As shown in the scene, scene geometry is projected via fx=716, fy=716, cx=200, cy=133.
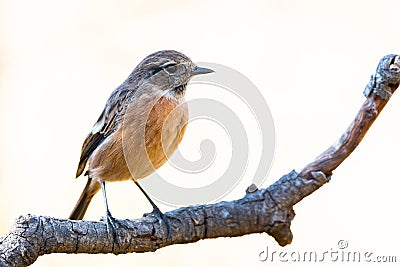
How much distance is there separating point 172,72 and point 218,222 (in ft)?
5.35

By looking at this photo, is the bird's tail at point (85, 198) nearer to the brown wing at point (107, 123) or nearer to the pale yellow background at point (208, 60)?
the brown wing at point (107, 123)

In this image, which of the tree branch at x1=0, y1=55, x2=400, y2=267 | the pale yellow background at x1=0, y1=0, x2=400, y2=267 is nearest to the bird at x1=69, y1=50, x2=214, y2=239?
the tree branch at x1=0, y1=55, x2=400, y2=267

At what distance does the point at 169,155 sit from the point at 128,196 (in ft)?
7.38

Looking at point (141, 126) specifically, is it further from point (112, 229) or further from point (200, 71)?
point (112, 229)

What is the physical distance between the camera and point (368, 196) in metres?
7.64

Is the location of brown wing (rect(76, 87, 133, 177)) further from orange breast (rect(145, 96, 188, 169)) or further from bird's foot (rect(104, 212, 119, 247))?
bird's foot (rect(104, 212, 119, 247))

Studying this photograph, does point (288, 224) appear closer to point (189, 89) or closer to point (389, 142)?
point (189, 89)

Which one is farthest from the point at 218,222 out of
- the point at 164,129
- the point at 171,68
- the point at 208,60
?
the point at 208,60

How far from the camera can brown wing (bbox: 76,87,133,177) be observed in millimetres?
5910

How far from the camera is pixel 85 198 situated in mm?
6215

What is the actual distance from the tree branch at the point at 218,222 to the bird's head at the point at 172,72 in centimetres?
126

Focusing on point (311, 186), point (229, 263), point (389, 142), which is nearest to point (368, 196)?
point (389, 142)

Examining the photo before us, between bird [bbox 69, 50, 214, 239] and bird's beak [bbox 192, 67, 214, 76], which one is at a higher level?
bird's beak [bbox 192, 67, 214, 76]

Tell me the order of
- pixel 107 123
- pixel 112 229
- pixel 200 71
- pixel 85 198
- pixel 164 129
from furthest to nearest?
pixel 85 198 → pixel 107 123 → pixel 200 71 → pixel 164 129 → pixel 112 229
